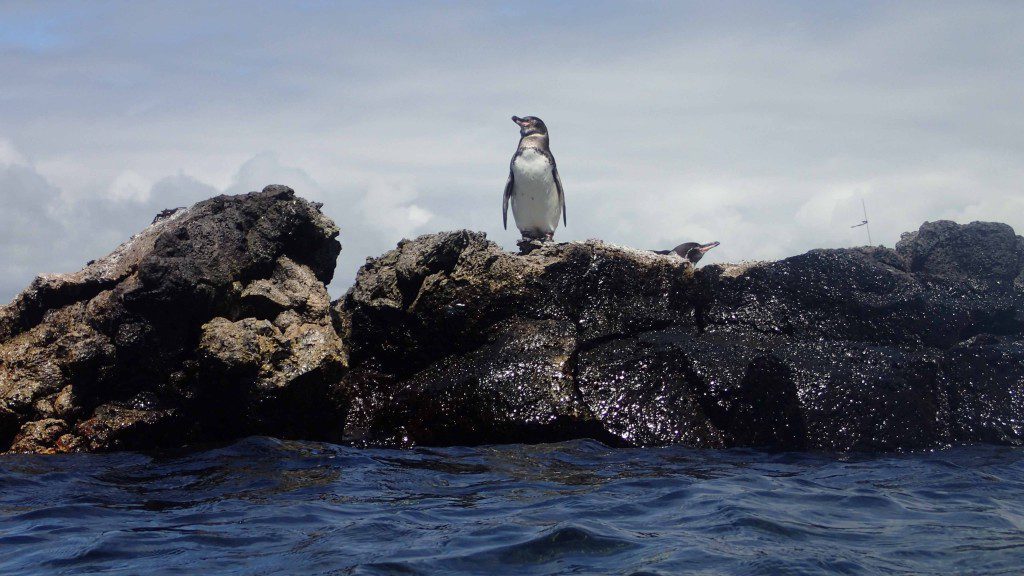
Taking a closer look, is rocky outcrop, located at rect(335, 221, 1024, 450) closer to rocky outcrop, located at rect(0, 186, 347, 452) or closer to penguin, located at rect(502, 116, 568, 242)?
rocky outcrop, located at rect(0, 186, 347, 452)

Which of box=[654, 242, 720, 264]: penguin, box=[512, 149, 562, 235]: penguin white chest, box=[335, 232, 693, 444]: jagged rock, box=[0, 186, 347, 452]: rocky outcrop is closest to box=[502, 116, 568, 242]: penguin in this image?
box=[512, 149, 562, 235]: penguin white chest

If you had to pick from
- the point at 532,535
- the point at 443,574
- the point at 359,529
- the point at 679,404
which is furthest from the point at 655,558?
the point at 679,404

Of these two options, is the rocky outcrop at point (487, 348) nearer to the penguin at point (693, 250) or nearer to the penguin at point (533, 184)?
the penguin at point (533, 184)

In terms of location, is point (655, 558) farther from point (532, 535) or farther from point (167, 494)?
point (167, 494)

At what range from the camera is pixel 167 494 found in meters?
6.27

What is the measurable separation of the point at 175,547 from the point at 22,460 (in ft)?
10.5

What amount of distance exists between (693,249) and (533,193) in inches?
124

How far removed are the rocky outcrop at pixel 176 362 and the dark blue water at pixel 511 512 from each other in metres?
0.45

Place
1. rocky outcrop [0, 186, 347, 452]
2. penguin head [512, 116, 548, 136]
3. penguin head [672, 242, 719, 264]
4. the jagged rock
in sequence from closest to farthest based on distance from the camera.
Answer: rocky outcrop [0, 186, 347, 452]
the jagged rock
penguin head [512, 116, 548, 136]
penguin head [672, 242, 719, 264]

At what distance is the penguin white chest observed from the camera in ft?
47.4

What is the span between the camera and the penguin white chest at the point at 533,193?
1445 cm

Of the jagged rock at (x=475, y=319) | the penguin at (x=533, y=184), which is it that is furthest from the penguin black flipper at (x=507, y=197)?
the jagged rock at (x=475, y=319)

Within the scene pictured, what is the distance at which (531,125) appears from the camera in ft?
49.7

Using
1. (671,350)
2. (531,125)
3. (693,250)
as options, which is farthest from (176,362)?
(693,250)
